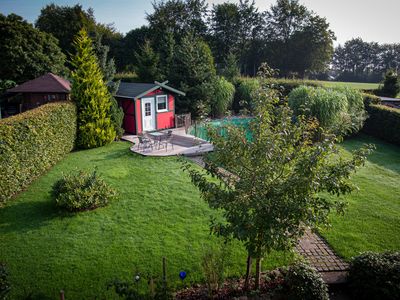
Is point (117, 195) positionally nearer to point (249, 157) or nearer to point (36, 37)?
point (249, 157)

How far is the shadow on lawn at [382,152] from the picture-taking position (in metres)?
14.3

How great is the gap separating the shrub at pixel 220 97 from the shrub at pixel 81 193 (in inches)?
629

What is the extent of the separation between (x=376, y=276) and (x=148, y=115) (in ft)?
55.3

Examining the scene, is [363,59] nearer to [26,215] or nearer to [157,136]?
[157,136]

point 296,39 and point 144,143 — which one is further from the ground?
point 296,39

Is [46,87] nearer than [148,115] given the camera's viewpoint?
No

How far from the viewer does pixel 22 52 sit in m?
26.3

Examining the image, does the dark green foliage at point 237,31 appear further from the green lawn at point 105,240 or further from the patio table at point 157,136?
the green lawn at point 105,240

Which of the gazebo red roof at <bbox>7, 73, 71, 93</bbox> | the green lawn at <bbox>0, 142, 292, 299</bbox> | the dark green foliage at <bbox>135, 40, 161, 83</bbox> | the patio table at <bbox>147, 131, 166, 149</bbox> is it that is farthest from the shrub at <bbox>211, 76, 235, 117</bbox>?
the green lawn at <bbox>0, 142, 292, 299</bbox>

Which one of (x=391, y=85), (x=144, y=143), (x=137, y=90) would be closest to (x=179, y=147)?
(x=144, y=143)

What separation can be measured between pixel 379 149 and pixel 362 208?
8872mm

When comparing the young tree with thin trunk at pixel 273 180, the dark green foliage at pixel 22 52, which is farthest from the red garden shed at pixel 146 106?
the young tree with thin trunk at pixel 273 180

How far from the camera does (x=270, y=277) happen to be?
6379 millimetres

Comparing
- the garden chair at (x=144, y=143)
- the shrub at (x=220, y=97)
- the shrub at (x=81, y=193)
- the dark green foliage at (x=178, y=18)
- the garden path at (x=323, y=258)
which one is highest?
the dark green foliage at (x=178, y=18)
